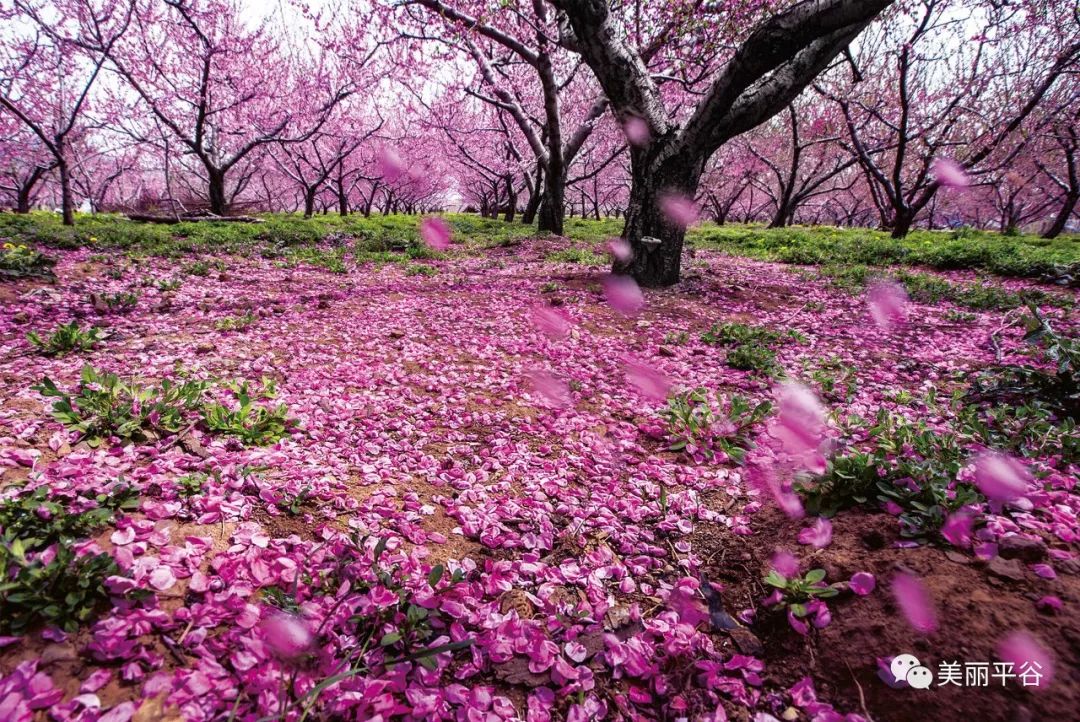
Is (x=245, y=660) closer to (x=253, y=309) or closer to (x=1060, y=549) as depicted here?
(x=1060, y=549)

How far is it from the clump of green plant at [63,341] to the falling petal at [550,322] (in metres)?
5.11

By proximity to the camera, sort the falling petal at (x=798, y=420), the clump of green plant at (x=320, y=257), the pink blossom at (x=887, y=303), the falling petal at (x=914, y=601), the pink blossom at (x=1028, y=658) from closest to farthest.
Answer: the pink blossom at (x=1028, y=658) → the falling petal at (x=914, y=601) → the falling petal at (x=798, y=420) → the pink blossom at (x=887, y=303) → the clump of green plant at (x=320, y=257)

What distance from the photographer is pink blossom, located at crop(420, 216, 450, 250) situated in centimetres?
1568

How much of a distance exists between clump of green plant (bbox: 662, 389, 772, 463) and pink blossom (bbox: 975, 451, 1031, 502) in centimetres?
135

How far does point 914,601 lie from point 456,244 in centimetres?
1554

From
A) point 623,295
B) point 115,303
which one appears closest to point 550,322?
point 623,295

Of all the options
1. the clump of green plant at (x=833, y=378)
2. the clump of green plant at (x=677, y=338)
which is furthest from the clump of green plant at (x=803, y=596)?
the clump of green plant at (x=677, y=338)

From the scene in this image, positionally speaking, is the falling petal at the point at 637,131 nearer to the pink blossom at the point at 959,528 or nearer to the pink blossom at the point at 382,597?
the pink blossom at the point at 959,528

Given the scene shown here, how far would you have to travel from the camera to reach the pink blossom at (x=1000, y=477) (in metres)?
2.42

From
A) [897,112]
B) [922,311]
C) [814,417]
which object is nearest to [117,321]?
[814,417]

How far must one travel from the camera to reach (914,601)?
6.56 feet

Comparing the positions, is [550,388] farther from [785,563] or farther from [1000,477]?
[1000,477]

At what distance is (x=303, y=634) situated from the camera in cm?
206

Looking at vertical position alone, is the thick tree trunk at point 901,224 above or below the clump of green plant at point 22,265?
above
